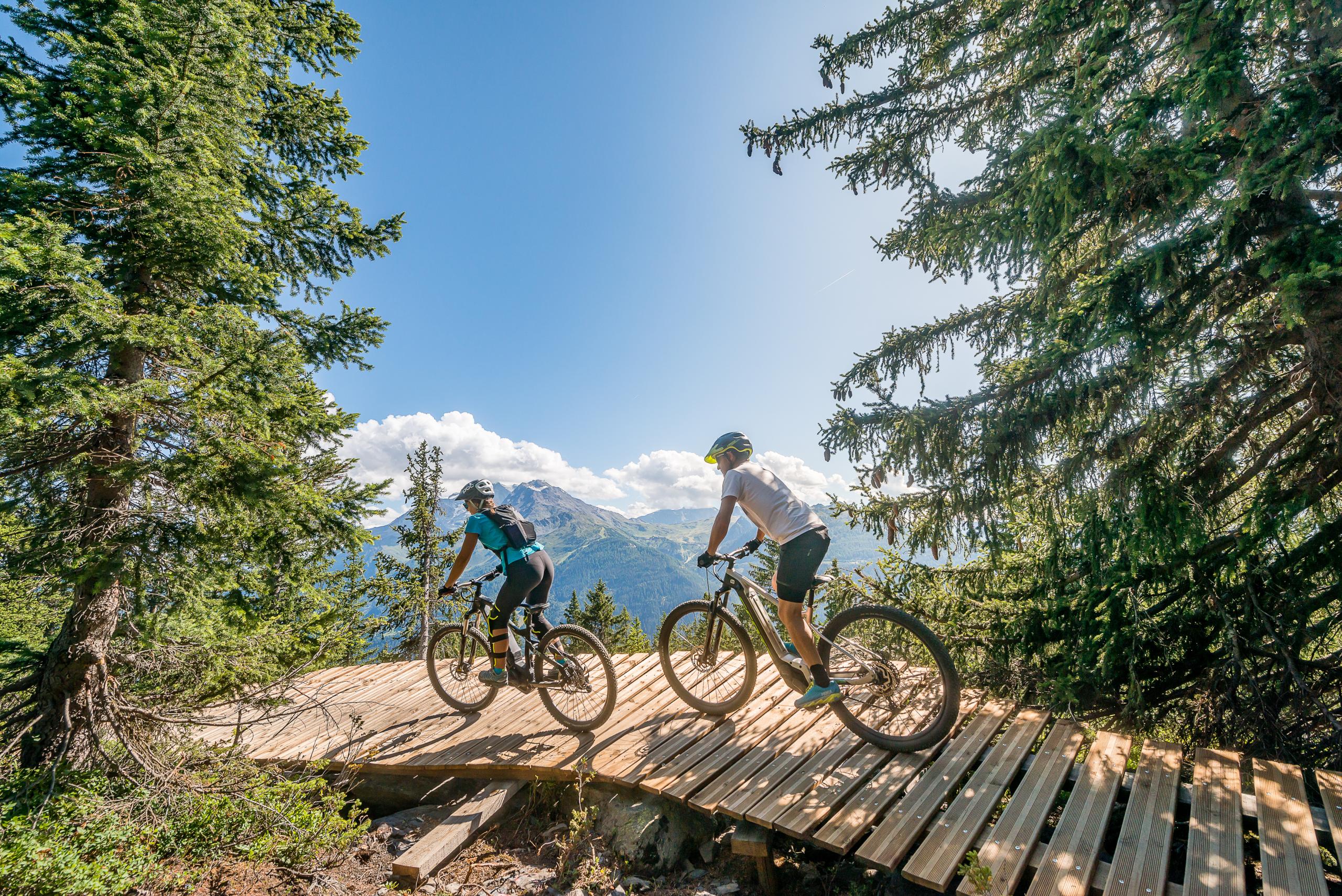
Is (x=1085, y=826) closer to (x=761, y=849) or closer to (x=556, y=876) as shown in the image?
(x=761, y=849)

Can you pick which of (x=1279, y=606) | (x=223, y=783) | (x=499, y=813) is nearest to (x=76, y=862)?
(x=223, y=783)

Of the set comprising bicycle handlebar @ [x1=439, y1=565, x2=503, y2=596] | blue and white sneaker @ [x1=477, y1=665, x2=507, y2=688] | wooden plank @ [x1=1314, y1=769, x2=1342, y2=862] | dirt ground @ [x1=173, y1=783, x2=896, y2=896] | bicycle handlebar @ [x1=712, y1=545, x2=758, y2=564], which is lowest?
dirt ground @ [x1=173, y1=783, x2=896, y2=896]

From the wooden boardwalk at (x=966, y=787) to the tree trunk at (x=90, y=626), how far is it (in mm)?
1728

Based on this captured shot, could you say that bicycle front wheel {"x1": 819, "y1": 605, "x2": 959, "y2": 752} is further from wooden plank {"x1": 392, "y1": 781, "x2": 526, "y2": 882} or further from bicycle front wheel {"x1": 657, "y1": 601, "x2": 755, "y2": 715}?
wooden plank {"x1": 392, "y1": 781, "x2": 526, "y2": 882}

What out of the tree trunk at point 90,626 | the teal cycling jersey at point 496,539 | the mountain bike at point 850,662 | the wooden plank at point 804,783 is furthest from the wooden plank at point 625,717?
the tree trunk at point 90,626

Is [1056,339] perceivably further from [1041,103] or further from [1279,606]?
[1279,606]

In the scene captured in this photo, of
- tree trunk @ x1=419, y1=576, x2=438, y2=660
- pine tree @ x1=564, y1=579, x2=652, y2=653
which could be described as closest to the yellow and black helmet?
tree trunk @ x1=419, y1=576, x2=438, y2=660

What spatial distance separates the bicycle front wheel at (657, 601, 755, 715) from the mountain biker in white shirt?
2.17 ft

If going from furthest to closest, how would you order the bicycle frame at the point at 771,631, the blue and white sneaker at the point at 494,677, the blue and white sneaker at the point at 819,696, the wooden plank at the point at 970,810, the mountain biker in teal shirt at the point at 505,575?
1. the blue and white sneaker at the point at 494,677
2. the mountain biker in teal shirt at the point at 505,575
3. the bicycle frame at the point at 771,631
4. the blue and white sneaker at the point at 819,696
5. the wooden plank at the point at 970,810

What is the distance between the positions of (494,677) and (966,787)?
4.70 m

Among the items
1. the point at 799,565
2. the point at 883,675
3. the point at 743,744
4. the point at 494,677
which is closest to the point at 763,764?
the point at 743,744

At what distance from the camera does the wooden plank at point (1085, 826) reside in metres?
3.05

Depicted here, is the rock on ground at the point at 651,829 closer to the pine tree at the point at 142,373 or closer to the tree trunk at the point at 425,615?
the pine tree at the point at 142,373

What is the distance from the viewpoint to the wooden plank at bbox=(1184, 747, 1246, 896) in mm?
2910
